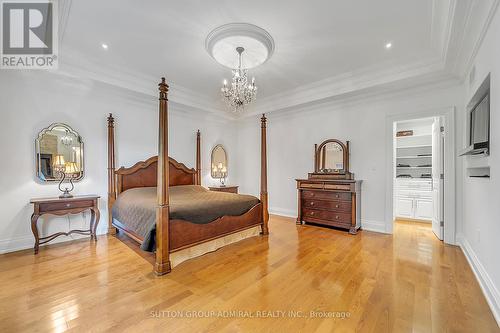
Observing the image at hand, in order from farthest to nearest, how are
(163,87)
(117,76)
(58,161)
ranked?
1. (117,76)
2. (58,161)
3. (163,87)

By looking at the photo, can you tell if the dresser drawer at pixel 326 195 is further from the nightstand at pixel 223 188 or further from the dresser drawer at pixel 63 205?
the dresser drawer at pixel 63 205

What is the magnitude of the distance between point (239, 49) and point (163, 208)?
2252 mm

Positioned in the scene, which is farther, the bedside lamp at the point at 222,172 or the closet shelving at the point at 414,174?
the bedside lamp at the point at 222,172

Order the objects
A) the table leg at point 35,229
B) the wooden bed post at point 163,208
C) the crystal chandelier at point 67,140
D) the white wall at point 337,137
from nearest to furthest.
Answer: the wooden bed post at point 163,208 < the table leg at point 35,229 < the crystal chandelier at point 67,140 < the white wall at point 337,137

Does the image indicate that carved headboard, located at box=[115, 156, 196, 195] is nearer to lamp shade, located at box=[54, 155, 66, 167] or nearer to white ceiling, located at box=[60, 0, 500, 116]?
lamp shade, located at box=[54, 155, 66, 167]

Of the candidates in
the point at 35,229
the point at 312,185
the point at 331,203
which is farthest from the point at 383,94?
the point at 35,229

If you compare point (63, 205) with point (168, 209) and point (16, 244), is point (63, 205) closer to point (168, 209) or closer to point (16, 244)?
point (16, 244)

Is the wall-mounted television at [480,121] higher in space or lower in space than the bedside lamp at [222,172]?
higher

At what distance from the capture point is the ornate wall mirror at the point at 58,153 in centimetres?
343

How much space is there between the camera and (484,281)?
7.15 feet

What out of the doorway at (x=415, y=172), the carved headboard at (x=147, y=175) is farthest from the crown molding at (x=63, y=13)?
the doorway at (x=415, y=172)

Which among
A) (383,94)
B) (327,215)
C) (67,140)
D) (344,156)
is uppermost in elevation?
(383,94)

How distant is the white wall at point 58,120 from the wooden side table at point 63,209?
0.29 meters

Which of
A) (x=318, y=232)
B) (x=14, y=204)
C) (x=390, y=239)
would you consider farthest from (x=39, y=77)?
(x=390, y=239)
